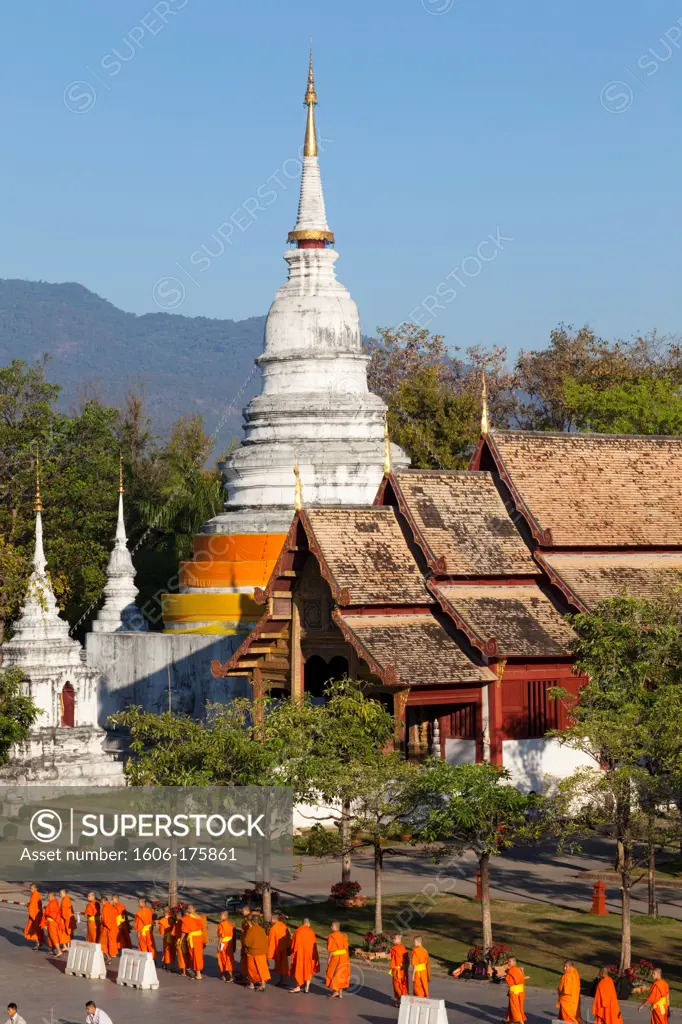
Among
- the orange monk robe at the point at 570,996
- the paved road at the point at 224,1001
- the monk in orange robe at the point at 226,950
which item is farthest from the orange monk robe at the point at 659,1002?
the monk in orange robe at the point at 226,950

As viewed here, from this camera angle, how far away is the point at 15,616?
65.6 m

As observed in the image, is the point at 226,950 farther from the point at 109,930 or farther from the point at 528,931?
the point at 528,931

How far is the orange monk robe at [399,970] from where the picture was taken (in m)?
27.2

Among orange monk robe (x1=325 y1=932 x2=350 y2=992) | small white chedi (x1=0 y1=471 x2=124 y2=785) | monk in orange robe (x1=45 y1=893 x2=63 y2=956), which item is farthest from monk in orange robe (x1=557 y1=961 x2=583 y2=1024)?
small white chedi (x1=0 y1=471 x2=124 y2=785)

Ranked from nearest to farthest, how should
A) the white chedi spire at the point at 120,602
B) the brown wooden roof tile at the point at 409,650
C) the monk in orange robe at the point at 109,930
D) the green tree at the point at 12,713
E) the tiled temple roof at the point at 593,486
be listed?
1. the monk in orange robe at the point at 109,930
2. the brown wooden roof tile at the point at 409,650
3. the green tree at the point at 12,713
4. the tiled temple roof at the point at 593,486
5. the white chedi spire at the point at 120,602

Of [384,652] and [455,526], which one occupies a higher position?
[455,526]

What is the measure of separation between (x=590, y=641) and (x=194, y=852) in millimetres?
9529

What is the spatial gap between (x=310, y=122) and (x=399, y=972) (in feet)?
126

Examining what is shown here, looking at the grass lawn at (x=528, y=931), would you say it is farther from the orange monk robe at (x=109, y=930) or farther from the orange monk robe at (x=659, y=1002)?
the orange monk robe at (x=109, y=930)

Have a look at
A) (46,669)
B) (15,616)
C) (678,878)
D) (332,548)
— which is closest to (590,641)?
(678,878)

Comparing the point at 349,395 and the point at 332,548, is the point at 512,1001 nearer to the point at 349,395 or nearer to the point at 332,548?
the point at 332,548

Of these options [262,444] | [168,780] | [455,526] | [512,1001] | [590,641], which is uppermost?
[262,444]

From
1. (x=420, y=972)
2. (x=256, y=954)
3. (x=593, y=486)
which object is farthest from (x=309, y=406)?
(x=420, y=972)

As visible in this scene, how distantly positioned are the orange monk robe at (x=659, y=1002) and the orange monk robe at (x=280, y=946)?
6.14 m
